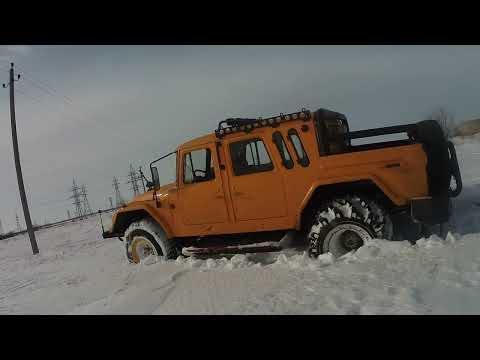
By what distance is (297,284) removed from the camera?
150 inches

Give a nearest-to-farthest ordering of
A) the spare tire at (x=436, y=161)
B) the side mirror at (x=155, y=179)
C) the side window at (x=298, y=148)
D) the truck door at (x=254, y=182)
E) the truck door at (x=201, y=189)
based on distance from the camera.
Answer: the spare tire at (x=436, y=161) → the side window at (x=298, y=148) → the truck door at (x=254, y=182) → the truck door at (x=201, y=189) → the side mirror at (x=155, y=179)

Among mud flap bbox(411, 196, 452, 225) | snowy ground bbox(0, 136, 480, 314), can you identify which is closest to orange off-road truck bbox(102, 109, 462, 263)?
mud flap bbox(411, 196, 452, 225)

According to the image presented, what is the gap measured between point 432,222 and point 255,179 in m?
2.46

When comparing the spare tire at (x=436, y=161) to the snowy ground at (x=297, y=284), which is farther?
the spare tire at (x=436, y=161)

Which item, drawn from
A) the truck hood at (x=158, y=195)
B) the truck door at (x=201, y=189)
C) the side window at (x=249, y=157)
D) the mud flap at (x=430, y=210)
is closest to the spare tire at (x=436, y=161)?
the mud flap at (x=430, y=210)

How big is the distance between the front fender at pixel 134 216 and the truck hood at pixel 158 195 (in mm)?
116

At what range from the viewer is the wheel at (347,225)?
4531 millimetres

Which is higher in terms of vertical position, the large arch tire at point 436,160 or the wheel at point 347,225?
the large arch tire at point 436,160

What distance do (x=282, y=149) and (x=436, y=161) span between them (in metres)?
2.08

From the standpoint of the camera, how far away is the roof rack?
5.09m

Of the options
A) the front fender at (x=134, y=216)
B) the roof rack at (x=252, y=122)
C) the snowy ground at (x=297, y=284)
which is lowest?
the snowy ground at (x=297, y=284)

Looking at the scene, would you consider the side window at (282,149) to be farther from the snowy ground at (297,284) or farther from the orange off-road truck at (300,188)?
the snowy ground at (297,284)

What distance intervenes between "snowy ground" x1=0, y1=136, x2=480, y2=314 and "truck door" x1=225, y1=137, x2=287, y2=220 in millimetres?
745
